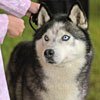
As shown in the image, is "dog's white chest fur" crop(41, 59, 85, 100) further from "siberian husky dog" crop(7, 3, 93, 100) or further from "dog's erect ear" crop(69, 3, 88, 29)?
"dog's erect ear" crop(69, 3, 88, 29)

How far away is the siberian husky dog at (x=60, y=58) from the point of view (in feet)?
5.16

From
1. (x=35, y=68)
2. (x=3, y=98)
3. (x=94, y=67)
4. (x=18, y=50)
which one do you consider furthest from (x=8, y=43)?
(x=3, y=98)

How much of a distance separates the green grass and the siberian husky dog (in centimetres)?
92

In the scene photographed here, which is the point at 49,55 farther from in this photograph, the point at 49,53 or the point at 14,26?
the point at 14,26

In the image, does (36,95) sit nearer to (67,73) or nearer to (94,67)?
(67,73)

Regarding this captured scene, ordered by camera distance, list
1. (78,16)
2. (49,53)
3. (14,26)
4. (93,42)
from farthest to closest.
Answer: (93,42) < (78,16) < (49,53) < (14,26)

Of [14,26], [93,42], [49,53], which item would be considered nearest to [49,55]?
[49,53]

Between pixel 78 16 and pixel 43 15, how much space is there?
0.67 ft

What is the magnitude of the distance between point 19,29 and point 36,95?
686 millimetres

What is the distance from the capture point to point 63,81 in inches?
65.9

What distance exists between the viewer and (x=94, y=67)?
10.00ft

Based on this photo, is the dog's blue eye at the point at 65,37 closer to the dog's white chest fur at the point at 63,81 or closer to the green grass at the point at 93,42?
the dog's white chest fur at the point at 63,81

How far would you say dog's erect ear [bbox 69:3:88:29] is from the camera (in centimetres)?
160

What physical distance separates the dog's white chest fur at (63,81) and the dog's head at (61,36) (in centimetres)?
6
